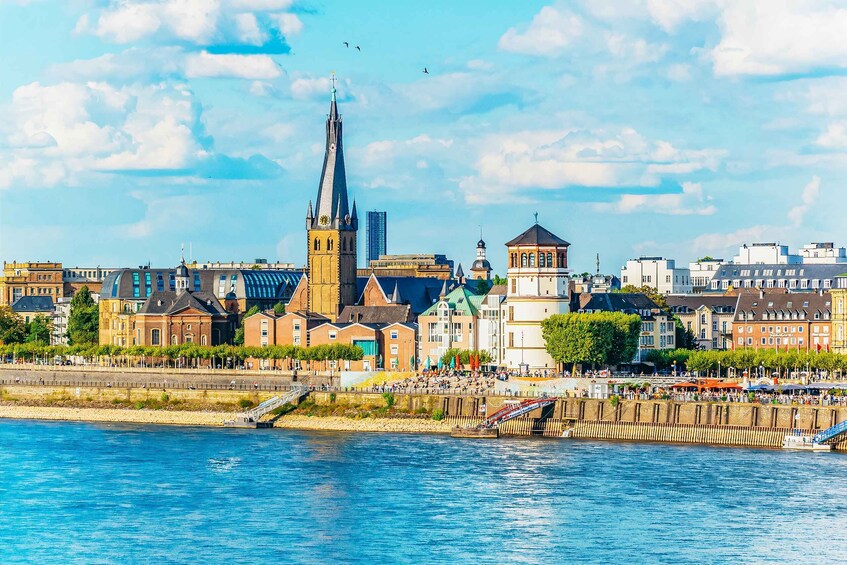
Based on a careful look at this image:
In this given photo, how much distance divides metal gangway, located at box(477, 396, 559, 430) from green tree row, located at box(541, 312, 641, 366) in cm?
1475

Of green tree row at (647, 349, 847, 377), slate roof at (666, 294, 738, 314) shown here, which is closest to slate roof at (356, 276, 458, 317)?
slate roof at (666, 294, 738, 314)

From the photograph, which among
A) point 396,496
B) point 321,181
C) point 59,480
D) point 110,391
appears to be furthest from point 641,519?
point 321,181

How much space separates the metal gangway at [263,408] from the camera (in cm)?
12619

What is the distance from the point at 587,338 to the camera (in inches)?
5305

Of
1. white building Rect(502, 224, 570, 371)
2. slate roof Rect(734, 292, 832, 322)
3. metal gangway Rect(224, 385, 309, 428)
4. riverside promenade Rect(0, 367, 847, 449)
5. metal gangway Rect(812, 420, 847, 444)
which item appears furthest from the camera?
slate roof Rect(734, 292, 832, 322)

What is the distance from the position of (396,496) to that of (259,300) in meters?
109

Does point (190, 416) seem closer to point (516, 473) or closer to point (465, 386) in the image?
point (465, 386)

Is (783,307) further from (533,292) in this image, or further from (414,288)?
(414,288)

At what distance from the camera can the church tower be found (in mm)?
171125

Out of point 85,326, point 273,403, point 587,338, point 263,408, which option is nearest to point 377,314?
point 587,338

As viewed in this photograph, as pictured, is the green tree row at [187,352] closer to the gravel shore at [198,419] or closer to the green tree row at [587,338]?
the gravel shore at [198,419]

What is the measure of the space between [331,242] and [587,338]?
43.6 metres

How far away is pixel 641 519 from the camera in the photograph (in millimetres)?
81062

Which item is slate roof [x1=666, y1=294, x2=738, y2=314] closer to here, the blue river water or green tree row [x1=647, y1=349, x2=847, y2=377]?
green tree row [x1=647, y1=349, x2=847, y2=377]
